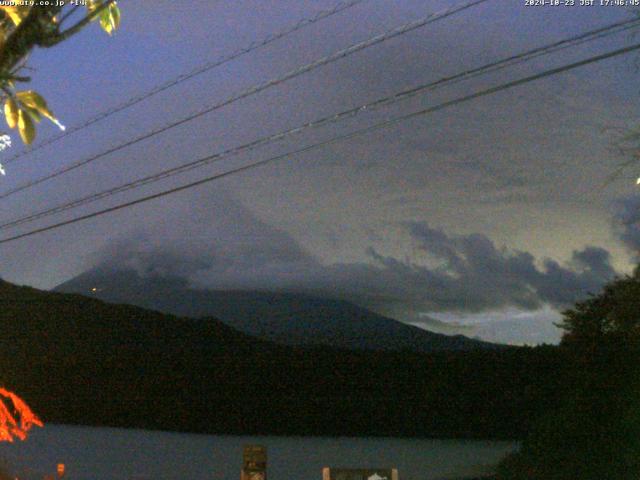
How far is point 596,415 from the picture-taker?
14000mm

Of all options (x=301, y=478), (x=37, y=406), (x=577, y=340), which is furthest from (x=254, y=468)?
(x=37, y=406)

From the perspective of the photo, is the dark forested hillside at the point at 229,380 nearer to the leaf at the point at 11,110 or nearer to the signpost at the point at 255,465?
the signpost at the point at 255,465

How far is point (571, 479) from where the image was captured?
13.1 meters

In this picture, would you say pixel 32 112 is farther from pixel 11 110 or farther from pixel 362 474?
pixel 362 474

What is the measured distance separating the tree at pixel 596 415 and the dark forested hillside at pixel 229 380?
7922 mm

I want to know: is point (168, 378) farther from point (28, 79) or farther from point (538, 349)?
point (28, 79)

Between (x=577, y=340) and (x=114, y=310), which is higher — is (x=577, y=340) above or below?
below

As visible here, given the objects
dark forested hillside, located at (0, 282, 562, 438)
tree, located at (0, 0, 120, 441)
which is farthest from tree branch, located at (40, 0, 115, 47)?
dark forested hillside, located at (0, 282, 562, 438)

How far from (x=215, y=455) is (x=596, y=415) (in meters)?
14.4

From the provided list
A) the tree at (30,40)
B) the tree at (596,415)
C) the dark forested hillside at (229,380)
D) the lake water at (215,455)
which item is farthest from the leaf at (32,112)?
the dark forested hillside at (229,380)

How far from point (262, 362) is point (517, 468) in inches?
797

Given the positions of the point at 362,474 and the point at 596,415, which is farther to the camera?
the point at 596,415

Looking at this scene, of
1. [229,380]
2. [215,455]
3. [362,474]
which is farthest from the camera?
[229,380]

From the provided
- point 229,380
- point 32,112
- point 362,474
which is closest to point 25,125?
point 32,112
